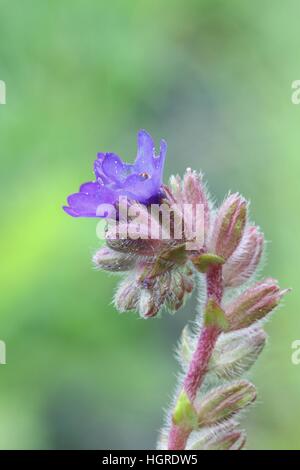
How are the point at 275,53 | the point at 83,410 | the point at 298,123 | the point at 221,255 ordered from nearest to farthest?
the point at 221,255
the point at 83,410
the point at 298,123
the point at 275,53

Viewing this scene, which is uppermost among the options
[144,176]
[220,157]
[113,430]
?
[220,157]

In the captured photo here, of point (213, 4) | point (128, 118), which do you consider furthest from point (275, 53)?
point (128, 118)

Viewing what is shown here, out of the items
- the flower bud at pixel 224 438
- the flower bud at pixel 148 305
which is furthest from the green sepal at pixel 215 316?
the flower bud at pixel 224 438

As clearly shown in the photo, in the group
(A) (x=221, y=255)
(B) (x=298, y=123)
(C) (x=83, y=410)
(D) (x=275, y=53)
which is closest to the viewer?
(A) (x=221, y=255)

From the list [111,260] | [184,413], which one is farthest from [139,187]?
[184,413]

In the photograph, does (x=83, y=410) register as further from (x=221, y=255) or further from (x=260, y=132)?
(x=221, y=255)

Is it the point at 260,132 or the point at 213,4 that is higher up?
the point at 213,4

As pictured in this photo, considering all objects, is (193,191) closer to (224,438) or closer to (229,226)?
(229,226)
